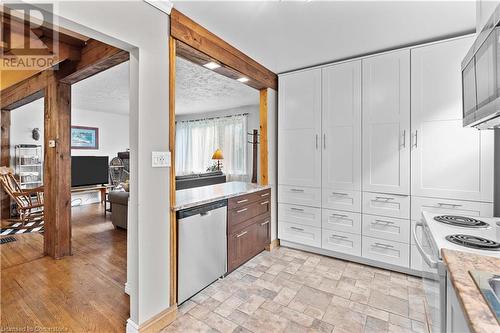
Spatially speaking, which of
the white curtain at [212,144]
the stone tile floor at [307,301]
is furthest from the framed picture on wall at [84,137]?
the stone tile floor at [307,301]

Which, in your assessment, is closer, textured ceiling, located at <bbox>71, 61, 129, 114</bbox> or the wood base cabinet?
the wood base cabinet

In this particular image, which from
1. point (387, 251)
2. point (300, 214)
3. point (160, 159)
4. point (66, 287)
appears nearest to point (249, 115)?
point (300, 214)

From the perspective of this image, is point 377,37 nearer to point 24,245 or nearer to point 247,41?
point 247,41

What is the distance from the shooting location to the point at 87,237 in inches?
144

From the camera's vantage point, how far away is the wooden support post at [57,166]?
9.26ft

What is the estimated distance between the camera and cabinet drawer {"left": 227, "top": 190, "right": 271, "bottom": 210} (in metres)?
2.54

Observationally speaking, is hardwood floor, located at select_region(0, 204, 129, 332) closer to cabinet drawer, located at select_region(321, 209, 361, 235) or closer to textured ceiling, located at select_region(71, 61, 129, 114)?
cabinet drawer, located at select_region(321, 209, 361, 235)

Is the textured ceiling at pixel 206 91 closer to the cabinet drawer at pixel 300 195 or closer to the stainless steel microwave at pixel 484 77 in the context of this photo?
the cabinet drawer at pixel 300 195

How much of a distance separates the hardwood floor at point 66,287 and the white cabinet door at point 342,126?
249cm

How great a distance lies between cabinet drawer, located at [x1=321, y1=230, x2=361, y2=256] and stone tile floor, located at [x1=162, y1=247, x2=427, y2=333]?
0.57 feet

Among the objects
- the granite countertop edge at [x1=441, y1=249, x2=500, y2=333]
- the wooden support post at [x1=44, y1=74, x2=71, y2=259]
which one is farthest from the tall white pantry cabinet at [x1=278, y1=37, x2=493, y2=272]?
the wooden support post at [x1=44, y1=74, x2=71, y2=259]

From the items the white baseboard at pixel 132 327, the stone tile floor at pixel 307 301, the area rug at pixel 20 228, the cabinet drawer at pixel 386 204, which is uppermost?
the cabinet drawer at pixel 386 204

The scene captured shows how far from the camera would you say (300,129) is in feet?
10.2

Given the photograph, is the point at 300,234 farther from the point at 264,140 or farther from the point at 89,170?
the point at 89,170
